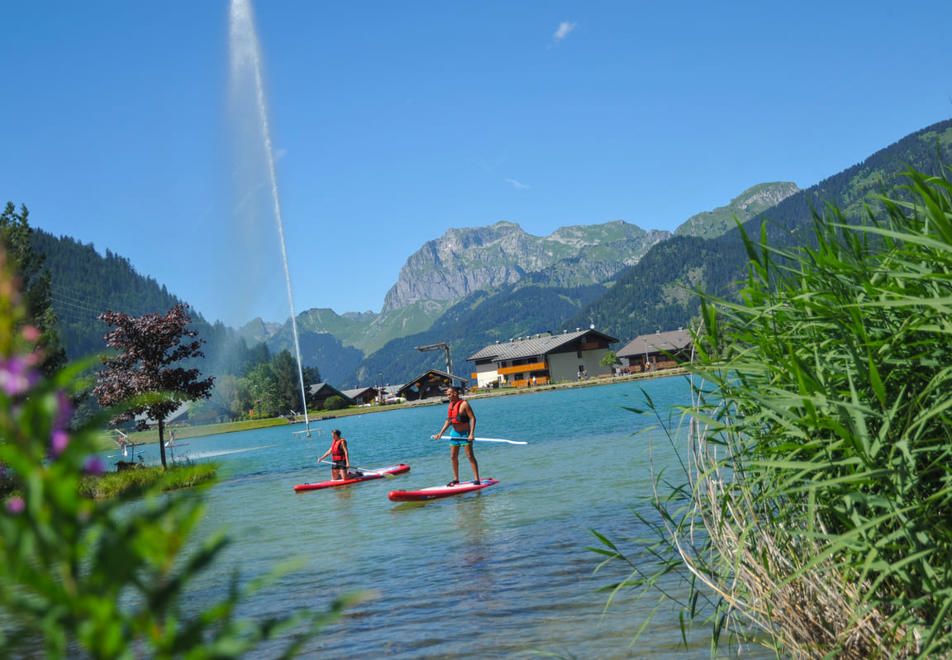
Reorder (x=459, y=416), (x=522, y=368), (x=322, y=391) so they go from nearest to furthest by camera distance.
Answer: (x=459, y=416) < (x=522, y=368) < (x=322, y=391)

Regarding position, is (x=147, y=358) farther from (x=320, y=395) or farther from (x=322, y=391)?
(x=320, y=395)

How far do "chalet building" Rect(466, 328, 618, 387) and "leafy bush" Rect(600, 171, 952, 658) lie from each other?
4546 inches

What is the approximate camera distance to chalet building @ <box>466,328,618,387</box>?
124 metres

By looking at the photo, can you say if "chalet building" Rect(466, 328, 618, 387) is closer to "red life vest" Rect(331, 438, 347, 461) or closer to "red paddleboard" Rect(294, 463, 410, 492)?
"red paddleboard" Rect(294, 463, 410, 492)

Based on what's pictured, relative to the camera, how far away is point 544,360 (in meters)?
123

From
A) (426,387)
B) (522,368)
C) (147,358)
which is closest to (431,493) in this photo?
(147,358)

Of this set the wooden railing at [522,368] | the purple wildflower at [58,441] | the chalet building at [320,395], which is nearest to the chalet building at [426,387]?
the wooden railing at [522,368]

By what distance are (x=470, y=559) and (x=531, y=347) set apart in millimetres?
117716

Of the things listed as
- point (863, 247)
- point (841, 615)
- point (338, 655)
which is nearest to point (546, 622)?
point (338, 655)

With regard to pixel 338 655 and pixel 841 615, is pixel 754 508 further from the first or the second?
pixel 338 655

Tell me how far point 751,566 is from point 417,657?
3.77m

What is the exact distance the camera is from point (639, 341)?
14950 cm

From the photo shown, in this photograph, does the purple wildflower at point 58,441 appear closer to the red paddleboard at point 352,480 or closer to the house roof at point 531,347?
the red paddleboard at point 352,480

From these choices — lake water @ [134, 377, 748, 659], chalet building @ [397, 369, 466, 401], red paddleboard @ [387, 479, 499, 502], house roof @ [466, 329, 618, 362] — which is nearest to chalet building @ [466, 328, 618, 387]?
house roof @ [466, 329, 618, 362]
